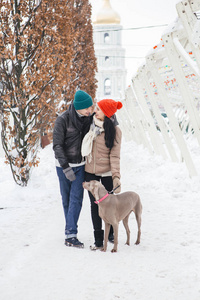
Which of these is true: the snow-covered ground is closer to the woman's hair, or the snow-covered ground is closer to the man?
the man

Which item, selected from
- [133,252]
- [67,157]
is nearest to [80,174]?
[67,157]

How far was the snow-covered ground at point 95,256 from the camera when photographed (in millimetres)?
3285

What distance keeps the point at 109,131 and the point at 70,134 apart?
506mm

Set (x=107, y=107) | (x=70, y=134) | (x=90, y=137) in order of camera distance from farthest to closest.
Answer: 1. (x=70, y=134)
2. (x=90, y=137)
3. (x=107, y=107)

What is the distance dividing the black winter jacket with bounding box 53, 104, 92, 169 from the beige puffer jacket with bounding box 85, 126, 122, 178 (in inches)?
8.9

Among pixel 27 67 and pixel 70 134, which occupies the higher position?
pixel 27 67

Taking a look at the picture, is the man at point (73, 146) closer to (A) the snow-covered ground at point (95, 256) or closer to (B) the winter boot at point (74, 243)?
(B) the winter boot at point (74, 243)

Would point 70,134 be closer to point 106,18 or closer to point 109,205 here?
point 109,205

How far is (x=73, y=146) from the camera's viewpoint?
4555mm

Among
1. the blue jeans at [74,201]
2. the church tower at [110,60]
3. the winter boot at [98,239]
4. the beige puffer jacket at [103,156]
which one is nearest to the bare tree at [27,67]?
the blue jeans at [74,201]

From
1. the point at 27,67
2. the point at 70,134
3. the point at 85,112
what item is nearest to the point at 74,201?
the point at 70,134

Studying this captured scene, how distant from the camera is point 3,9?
24.4ft

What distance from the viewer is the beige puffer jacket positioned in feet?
14.5

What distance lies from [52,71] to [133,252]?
494 cm
